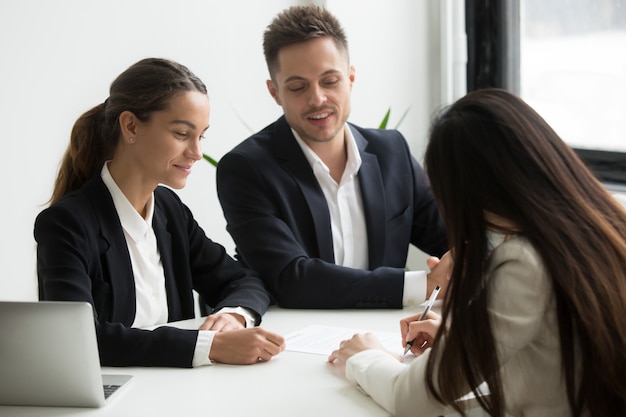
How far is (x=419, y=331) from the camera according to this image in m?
1.87

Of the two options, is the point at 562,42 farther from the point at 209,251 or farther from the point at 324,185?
the point at 209,251

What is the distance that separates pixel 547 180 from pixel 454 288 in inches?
9.0

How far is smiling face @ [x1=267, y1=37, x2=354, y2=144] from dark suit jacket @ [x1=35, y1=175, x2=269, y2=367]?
462mm

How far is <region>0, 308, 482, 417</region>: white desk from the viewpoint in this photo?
1.60 meters

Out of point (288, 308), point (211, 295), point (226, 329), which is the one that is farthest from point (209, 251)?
point (226, 329)

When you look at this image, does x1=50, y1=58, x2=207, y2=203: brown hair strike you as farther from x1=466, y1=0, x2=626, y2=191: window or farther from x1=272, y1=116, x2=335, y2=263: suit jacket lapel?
x1=466, y1=0, x2=626, y2=191: window

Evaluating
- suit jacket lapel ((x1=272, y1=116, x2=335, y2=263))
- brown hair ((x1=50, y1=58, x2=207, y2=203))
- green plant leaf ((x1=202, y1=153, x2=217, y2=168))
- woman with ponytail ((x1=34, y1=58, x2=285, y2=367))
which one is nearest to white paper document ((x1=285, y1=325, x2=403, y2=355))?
woman with ponytail ((x1=34, y1=58, x2=285, y2=367))

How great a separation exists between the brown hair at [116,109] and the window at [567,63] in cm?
176

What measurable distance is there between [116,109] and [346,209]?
2.53 ft

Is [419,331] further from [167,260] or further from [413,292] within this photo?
[167,260]

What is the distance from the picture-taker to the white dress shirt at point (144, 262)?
2.18m

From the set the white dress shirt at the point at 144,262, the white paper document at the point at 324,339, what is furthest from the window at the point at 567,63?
the white dress shirt at the point at 144,262

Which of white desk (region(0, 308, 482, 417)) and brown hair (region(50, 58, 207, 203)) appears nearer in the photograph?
white desk (region(0, 308, 482, 417))

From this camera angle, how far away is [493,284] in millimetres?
1442
